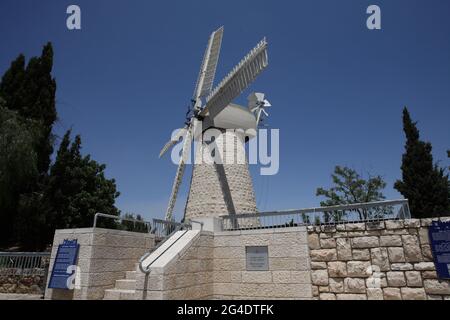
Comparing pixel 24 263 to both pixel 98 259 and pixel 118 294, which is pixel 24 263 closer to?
pixel 98 259

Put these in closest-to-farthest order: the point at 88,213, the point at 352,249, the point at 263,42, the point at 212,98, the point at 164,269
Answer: the point at 164,269, the point at 352,249, the point at 263,42, the point at 212,98, the point at 88,213

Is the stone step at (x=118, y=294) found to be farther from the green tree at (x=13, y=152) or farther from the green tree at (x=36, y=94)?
the green tree at (x=36, y=94)

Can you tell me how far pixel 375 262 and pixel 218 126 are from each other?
497 inches

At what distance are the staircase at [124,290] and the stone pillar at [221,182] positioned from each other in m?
8.08

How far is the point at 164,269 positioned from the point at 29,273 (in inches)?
276

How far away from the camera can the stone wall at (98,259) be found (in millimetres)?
6855

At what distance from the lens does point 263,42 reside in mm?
14367

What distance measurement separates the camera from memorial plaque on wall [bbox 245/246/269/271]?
869 cm

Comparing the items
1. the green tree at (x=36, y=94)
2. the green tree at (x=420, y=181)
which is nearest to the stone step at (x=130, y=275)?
the green tree at (x=36, y=94)

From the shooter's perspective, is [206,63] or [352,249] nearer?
[352,249]

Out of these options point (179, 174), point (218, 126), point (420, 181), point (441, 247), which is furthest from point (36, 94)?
point (420, 181)

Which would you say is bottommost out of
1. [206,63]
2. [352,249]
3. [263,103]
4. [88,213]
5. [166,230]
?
[352,249]
